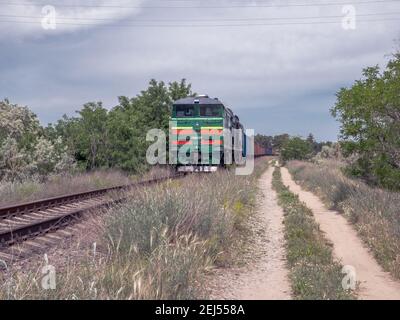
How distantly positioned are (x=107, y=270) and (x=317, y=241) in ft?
18.3

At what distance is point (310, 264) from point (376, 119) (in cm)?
761

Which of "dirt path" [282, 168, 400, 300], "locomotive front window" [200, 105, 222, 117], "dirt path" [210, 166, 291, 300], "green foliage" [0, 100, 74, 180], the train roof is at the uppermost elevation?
the train roof

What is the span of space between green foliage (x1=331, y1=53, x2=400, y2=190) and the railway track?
685 cm

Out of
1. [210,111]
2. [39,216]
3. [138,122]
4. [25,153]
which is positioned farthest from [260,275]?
[138,122]

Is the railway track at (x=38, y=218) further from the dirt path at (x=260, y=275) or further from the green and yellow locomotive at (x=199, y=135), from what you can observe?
the green and yellow locomotive at (x=199, y=135)

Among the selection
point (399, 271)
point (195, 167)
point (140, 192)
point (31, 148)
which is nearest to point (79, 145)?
point (31, 148)

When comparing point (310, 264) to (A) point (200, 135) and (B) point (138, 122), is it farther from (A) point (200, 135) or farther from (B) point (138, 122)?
(B) point (138, 122)

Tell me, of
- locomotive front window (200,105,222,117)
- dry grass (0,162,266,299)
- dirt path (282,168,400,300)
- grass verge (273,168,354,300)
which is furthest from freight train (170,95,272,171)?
dry grass (0,162,266,299)

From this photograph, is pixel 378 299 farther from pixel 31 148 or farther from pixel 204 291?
pixel 31 148

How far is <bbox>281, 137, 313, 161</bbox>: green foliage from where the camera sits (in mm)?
72125

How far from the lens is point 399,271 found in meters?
7.67

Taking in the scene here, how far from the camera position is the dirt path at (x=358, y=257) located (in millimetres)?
7020

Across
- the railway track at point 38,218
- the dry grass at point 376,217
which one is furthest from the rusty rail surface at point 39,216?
the dry grass at point 376,217

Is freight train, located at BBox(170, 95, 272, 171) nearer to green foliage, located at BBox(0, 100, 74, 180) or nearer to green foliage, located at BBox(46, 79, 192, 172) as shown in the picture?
green foliage, located at BBox(46, 79, 192, 172)
